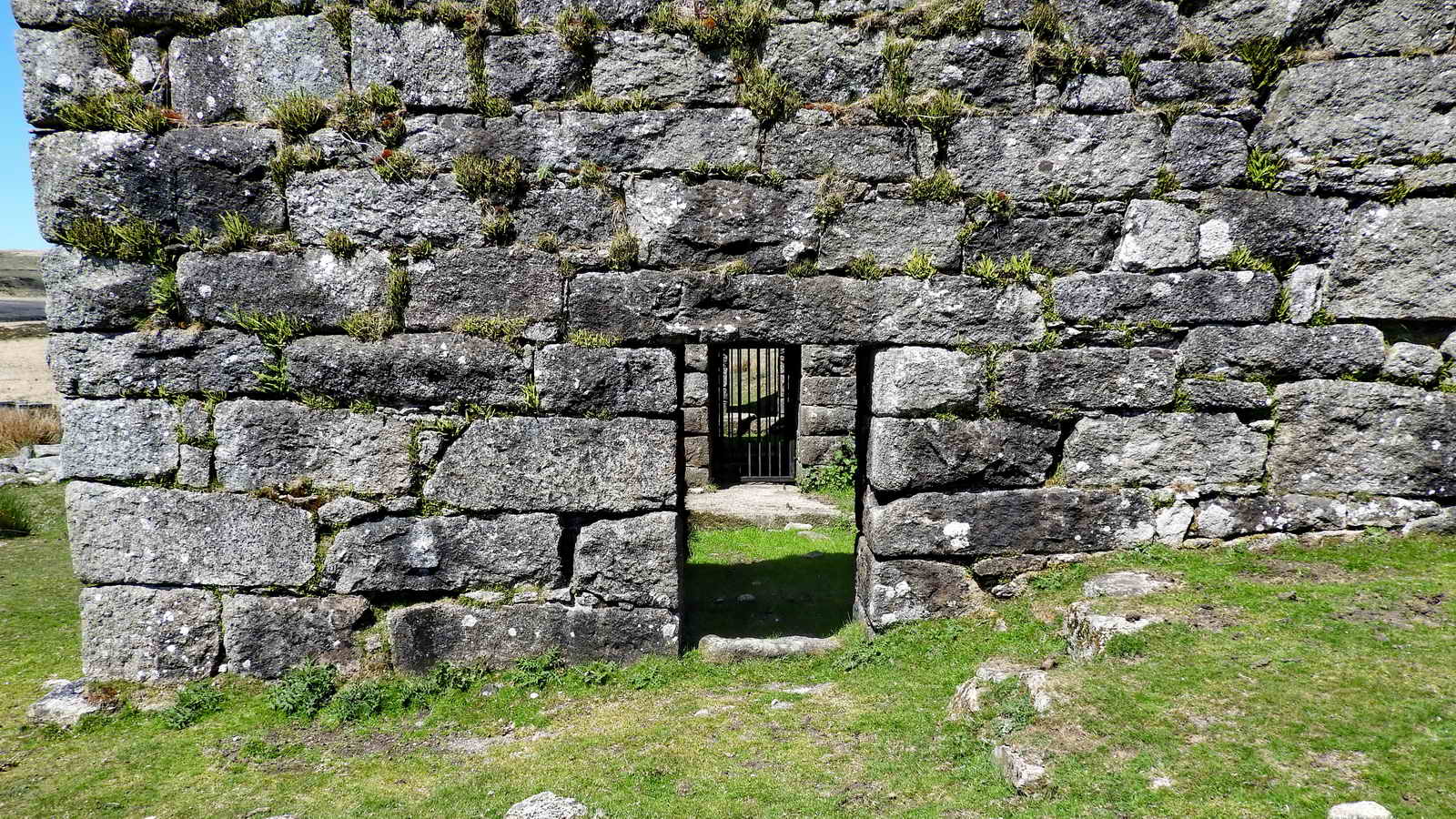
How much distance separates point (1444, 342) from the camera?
4637 mm

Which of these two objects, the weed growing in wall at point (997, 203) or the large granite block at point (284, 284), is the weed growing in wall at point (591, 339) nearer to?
the large granite block at point (284, 284)

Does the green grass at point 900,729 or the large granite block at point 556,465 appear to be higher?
the large granite block at point 556,465

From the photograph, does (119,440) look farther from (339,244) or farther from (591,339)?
(591,339)

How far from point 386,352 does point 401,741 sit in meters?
2.02

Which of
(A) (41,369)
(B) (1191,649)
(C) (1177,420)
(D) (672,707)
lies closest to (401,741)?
(D) (672,707)

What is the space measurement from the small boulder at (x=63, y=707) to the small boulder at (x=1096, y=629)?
5064 mm

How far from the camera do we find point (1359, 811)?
2.54 metres

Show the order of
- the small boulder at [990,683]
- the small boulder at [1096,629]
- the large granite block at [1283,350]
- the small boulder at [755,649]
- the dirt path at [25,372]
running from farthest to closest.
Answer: the dirt path at [25,372], the small boulder at [755,649], the large granite block at [1283,350], the small boulder at [1096,629], the small boulder at [990,683]

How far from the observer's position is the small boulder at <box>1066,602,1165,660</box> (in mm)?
Answer: 3879

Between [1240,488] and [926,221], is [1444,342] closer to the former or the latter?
[1240,488]

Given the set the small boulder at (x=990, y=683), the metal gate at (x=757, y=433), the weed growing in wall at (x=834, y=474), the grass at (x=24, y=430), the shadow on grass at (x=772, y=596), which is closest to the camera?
the small boulder at (x=990, y=683)

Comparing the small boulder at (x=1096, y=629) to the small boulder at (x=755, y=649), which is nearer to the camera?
the small boulder at (x=1096, y=629)

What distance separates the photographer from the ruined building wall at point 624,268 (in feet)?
14.5

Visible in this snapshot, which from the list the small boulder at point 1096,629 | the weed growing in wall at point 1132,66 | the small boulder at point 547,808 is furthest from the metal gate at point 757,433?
the small boulder at point 547,808
